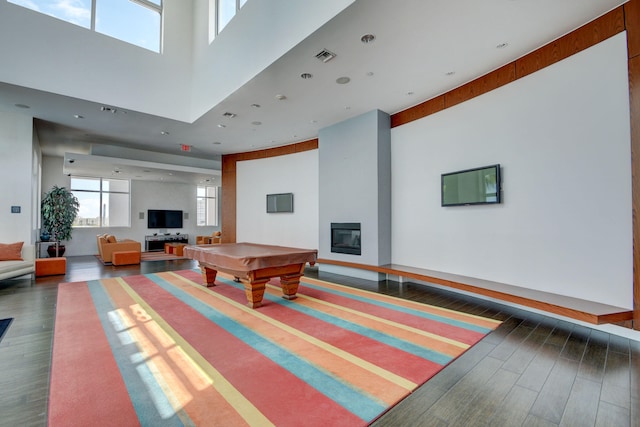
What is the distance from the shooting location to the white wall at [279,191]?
7422mm

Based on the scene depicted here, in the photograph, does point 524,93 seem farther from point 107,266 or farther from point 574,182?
point 107,266

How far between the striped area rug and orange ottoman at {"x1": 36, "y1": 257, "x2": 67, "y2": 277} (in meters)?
2.91

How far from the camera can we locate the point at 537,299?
316cm

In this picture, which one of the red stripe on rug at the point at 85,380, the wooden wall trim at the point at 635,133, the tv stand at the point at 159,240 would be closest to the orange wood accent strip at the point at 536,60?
the wooden wall trim at the point at 635,133

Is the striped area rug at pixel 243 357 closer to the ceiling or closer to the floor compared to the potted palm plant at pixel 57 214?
closer to the floor

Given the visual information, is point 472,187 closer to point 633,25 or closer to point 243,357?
Result: point 633,25

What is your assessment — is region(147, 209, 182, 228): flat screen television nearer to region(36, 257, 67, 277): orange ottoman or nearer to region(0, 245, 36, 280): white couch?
region(36, 257, 67, 277): orange ottoman

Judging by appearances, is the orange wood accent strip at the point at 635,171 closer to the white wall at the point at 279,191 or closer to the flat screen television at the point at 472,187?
the flat screen television at the point at 472,187

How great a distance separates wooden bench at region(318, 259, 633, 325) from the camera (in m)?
2.69

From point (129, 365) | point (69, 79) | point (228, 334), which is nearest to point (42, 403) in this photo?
point (129, 365)

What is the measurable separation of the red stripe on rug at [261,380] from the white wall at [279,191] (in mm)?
4291

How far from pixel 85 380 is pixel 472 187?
4.90 m

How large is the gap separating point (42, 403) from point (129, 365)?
557 millimetres

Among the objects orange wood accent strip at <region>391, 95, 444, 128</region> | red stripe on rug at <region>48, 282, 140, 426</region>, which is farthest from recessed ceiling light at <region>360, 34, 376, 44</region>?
red stripe on rug at <region>48, 282, 140, 426</region>
